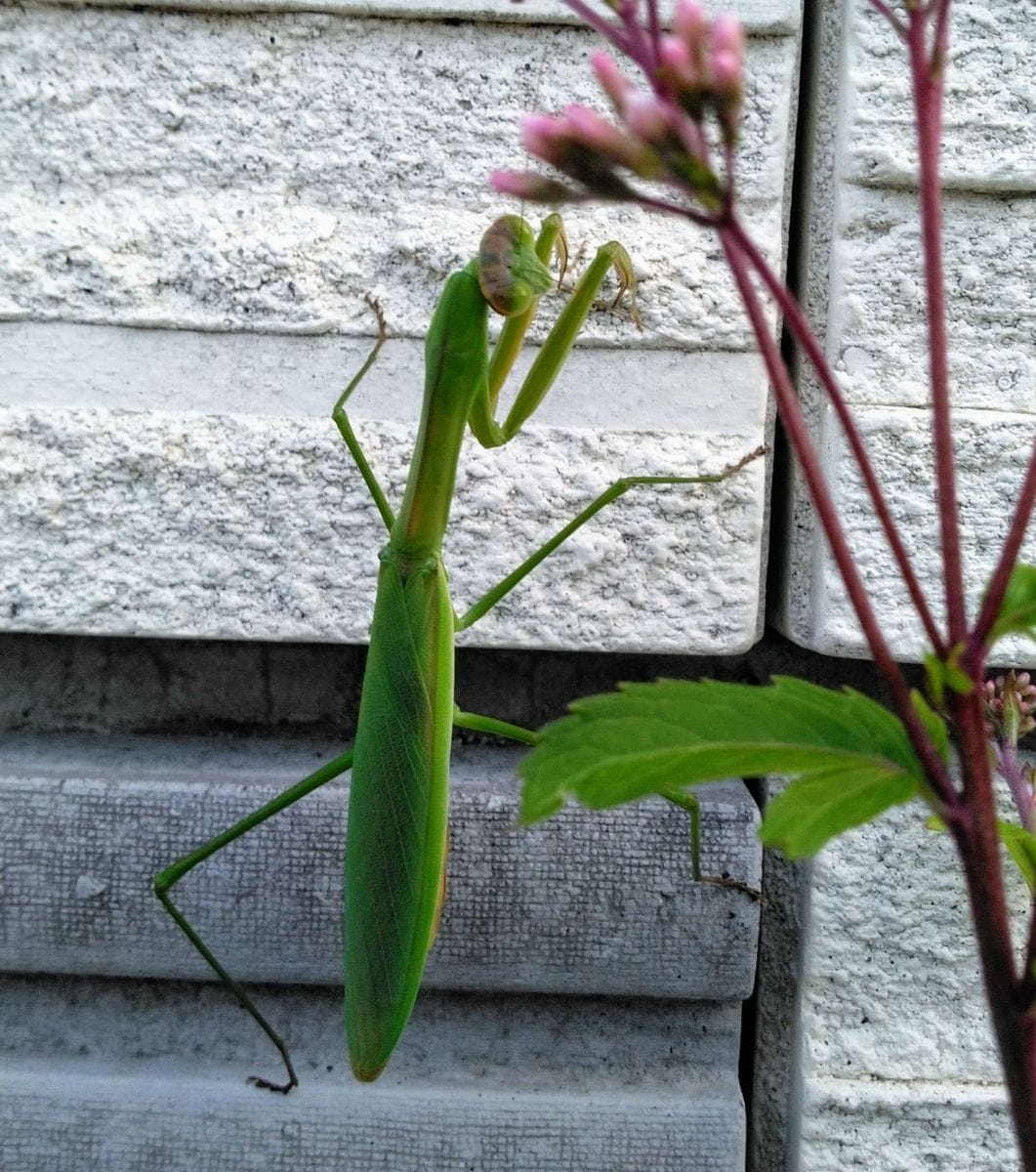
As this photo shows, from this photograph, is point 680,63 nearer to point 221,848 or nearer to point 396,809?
point 396,809

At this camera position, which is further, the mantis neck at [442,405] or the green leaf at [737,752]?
the mantis neck at [442,405]

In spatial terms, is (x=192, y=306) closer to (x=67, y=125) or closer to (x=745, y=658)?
(x=67, y=125)

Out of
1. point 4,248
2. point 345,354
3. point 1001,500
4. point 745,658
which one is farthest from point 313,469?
point 1001,500

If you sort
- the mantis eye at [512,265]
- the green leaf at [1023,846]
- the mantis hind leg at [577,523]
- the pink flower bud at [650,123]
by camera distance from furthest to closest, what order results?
1. the mantis hind leg at [577,523]
2. the mantis eye at [512,265]
3. the green leaf at [1023,846]
4. the pink flower bud at [650,123]

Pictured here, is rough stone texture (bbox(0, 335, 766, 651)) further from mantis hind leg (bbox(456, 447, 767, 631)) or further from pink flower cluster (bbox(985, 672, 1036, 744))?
pink flower cluster (bbox(985, 672, 1036, 744))

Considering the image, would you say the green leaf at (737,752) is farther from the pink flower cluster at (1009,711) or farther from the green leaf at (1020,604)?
the pink flower cluster at (1009,711)

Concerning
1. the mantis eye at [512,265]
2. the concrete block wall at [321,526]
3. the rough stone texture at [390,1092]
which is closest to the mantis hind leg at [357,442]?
the concrete block wall at [321,526]
